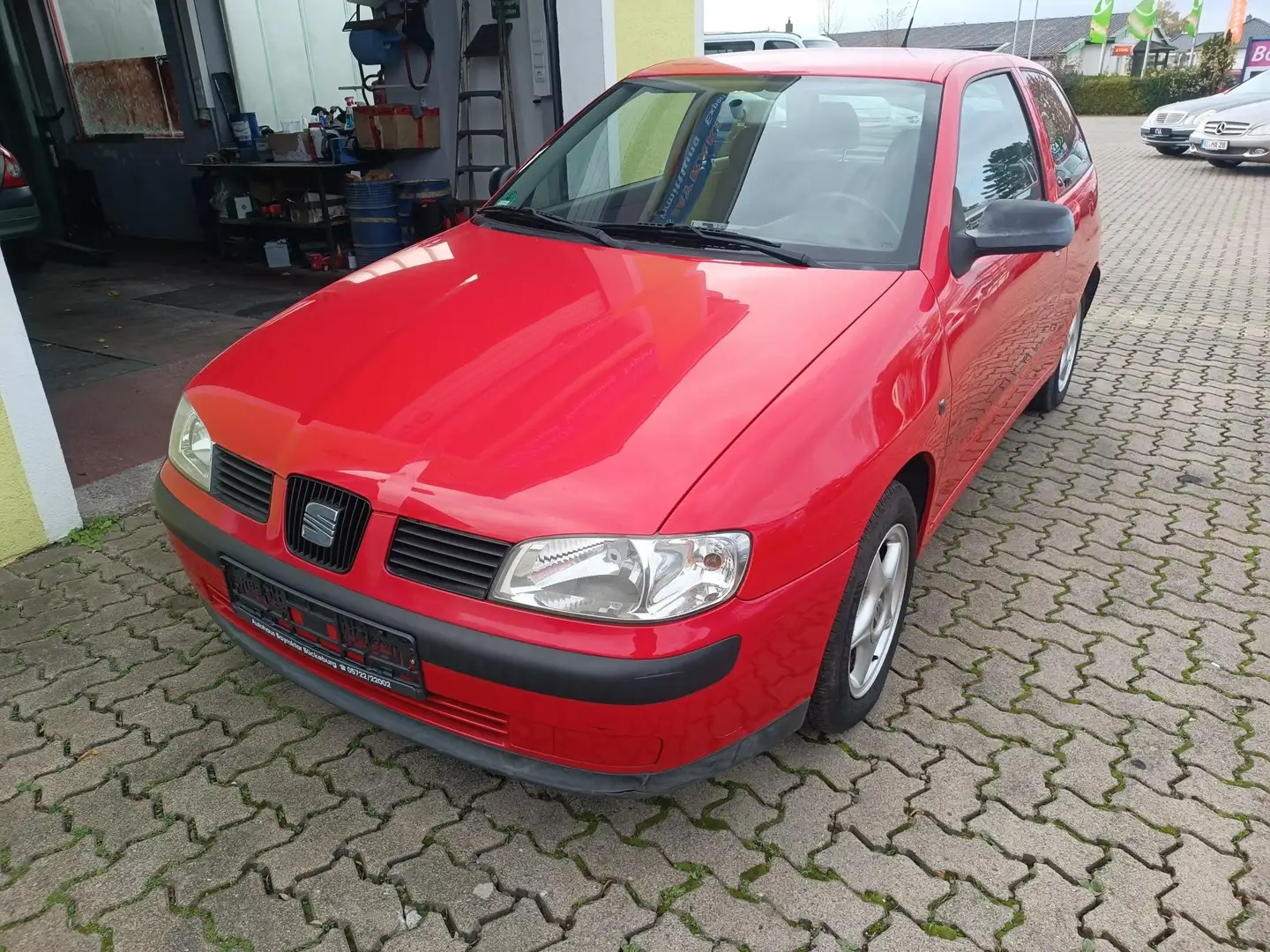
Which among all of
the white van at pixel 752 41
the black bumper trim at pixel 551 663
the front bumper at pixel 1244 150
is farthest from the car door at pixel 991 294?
the front bumper at pixel 1244 150

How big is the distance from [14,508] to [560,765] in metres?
2.61

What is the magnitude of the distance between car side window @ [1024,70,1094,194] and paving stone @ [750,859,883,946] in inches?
123

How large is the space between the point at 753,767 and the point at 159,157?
975cm

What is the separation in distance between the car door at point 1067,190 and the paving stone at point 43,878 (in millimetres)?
3684

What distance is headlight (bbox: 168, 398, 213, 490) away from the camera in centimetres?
236

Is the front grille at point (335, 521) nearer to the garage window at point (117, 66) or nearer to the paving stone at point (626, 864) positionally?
the paving stone at point (626, 864)

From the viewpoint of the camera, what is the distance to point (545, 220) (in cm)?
313

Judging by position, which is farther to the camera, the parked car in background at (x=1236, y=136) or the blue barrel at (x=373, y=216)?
the parked car in background at (x=1236, y=136)

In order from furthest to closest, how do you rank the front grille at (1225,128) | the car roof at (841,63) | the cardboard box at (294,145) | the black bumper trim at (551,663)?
the front grille at (1225,128) < the cardboard box at (294,145) < the car roof at (841,63) < the black bumper trim at (551,663)

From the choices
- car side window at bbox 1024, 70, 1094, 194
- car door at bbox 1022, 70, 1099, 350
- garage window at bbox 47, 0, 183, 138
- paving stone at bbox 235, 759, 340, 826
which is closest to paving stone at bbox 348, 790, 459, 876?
paving stone at bbox 235, 759, 340, 826

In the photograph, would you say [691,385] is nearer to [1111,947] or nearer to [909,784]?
[909,784]

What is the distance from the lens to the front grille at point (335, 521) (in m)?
2.00

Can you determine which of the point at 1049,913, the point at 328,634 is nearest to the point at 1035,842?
the point at 1049,913

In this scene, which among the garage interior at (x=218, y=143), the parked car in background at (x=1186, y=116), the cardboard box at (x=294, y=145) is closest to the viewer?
the garage interior at (x=218, y=143)
